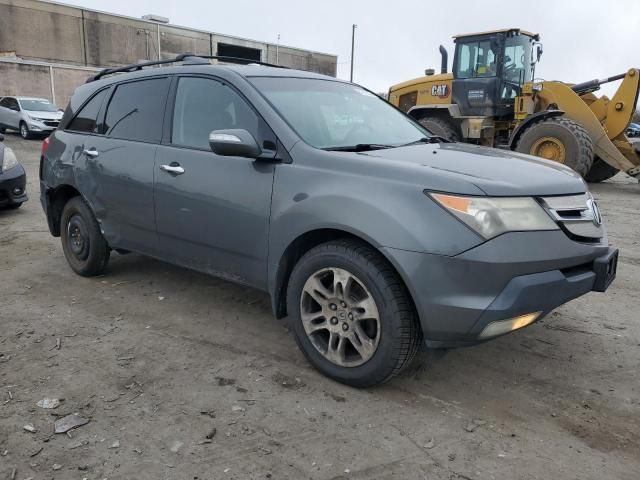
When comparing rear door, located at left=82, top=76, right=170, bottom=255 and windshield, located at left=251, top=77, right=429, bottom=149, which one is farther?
rear door, located at left=82, top=76, right=170, bottom=255

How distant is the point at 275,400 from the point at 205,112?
205cm

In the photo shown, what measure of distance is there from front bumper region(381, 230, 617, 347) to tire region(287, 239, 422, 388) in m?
0.12

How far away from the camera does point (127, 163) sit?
419 cm

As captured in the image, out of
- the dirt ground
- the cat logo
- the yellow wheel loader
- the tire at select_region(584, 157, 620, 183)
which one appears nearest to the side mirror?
the dirt ground

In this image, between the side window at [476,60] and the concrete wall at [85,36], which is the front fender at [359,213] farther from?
the concrete wall at [85,36]

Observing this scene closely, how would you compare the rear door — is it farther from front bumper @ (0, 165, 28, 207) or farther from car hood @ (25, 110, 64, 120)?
car hood @ (25, 110, 64, 120)

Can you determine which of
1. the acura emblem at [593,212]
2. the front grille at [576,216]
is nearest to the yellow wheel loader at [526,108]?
the acura emblem at [593,212]

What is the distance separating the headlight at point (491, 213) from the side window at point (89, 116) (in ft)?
11.0

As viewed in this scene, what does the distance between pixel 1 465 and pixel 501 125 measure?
1163cm

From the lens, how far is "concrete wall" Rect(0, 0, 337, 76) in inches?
1414

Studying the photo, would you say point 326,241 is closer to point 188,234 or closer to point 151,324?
point 188,234

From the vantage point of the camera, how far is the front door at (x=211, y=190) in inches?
132

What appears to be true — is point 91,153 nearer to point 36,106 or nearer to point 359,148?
point 359,148

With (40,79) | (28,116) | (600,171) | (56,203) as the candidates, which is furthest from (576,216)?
(40,79)
